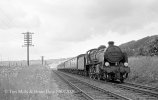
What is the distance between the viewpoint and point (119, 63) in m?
24.6

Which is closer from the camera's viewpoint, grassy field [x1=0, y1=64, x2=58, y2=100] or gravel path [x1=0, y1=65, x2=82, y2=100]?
grassy field [x1=0, y1=64, x2=58, y2=100]

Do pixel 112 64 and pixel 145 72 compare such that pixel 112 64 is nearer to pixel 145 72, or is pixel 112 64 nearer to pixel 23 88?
pixel 145 72

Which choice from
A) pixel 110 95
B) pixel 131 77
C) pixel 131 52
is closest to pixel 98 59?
pixel 131 77

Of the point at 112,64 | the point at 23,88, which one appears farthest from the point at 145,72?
the point at 23,88

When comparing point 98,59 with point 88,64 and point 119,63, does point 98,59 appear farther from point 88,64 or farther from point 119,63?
point 88,64

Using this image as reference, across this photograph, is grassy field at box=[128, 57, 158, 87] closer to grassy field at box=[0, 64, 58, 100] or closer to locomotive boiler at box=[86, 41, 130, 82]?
locomotive boiler at box=[86, 41, 130, 82]

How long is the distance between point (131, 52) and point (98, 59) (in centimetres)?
2634

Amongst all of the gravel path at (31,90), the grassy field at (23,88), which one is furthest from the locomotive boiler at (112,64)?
the grassy field at (23,88)

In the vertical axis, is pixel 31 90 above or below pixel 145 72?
below

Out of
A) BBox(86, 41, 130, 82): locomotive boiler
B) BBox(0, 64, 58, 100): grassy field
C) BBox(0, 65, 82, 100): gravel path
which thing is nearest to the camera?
BBox(0, 64, 58, 100): grassy field

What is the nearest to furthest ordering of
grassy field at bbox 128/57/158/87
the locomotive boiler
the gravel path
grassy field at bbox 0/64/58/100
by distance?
1. grassy field at bbox 0/64/58/100
2. the gravel path
3. grassy field at bbox 128/57/158/87
4. the locomotive boiler

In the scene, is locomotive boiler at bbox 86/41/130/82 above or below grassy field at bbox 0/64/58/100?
above

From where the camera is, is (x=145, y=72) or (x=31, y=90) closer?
(x=31, y=90)

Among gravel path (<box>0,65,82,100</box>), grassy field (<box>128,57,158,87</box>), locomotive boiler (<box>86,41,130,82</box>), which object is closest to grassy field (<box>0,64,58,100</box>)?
gravel path (<box>0,65,82,100</box>)
